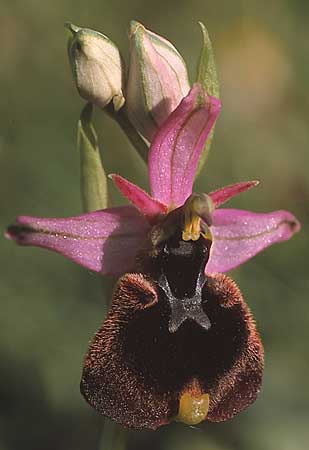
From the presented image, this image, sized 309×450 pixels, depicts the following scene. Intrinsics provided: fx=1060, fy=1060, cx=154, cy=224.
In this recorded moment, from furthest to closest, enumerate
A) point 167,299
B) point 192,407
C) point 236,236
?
1. point 236,236
2. point 167,299
3. point 192,407

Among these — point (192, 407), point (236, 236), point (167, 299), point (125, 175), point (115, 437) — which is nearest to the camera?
point (192, 407)

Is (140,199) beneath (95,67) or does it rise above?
beneath

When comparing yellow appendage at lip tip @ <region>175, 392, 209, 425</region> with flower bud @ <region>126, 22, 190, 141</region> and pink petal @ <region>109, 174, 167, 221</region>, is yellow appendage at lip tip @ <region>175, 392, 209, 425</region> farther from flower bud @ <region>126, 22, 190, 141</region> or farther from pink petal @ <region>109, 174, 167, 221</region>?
flower bud @ <region>126, 22, 190, 141</region>

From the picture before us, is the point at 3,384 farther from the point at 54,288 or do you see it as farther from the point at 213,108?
the point at 213,108

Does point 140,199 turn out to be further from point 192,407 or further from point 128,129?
point 192,407

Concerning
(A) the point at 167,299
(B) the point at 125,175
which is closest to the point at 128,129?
(A) the point at 167,299

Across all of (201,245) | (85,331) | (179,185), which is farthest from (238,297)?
(85,331)
